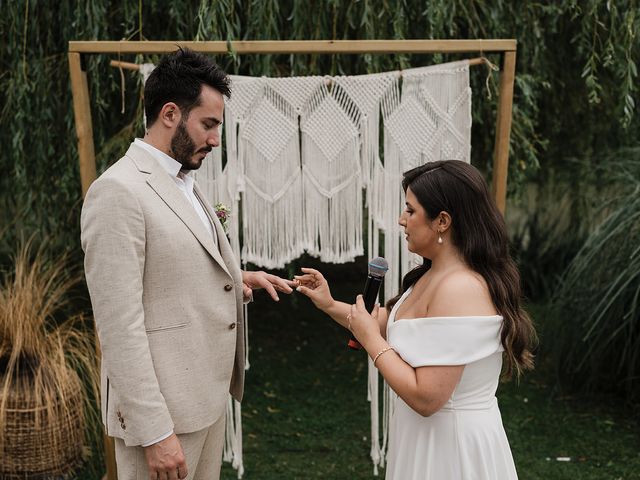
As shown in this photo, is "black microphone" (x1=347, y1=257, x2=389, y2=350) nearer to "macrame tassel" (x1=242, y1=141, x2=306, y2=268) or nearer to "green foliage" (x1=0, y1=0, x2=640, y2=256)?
"macrame tassel" (x1=242, y1=141, x2=306, y2=268)

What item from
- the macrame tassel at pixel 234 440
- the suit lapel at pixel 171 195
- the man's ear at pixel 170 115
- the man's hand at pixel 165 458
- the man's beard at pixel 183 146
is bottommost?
the macrame tassel at pixel 234 440

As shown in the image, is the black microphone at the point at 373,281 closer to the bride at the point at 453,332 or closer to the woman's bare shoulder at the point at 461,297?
the bride at the point at 453,332

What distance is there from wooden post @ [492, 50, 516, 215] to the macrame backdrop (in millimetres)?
125

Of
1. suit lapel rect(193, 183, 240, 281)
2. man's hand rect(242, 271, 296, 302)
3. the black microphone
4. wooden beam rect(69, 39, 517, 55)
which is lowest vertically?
man's hand rect(242, 271, 296, 302)

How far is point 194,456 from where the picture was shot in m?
2.11

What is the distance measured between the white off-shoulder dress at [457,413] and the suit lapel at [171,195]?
0.57 meters

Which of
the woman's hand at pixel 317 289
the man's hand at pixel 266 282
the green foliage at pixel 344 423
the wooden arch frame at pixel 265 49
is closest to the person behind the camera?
the woman's hand at pixel 317 289

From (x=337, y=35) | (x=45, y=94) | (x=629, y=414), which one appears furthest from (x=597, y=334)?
(x=45, y=94)

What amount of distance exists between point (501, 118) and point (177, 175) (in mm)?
1458

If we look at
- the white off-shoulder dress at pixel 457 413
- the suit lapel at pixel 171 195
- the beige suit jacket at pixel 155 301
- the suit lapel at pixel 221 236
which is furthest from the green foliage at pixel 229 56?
the white off-shoulder dress at pixel 457 413

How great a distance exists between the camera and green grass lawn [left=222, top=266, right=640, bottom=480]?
3.83 metres

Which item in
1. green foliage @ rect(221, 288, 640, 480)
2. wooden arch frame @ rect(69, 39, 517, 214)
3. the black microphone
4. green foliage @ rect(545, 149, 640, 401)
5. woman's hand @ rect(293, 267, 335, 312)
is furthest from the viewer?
green foliage @ rect(545, 149, 640, 401)

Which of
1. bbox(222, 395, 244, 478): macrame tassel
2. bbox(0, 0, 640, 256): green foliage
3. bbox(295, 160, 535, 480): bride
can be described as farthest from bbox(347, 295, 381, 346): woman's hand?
bbox(0, 0, 640, 256): green foliage

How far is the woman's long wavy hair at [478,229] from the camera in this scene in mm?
1914
